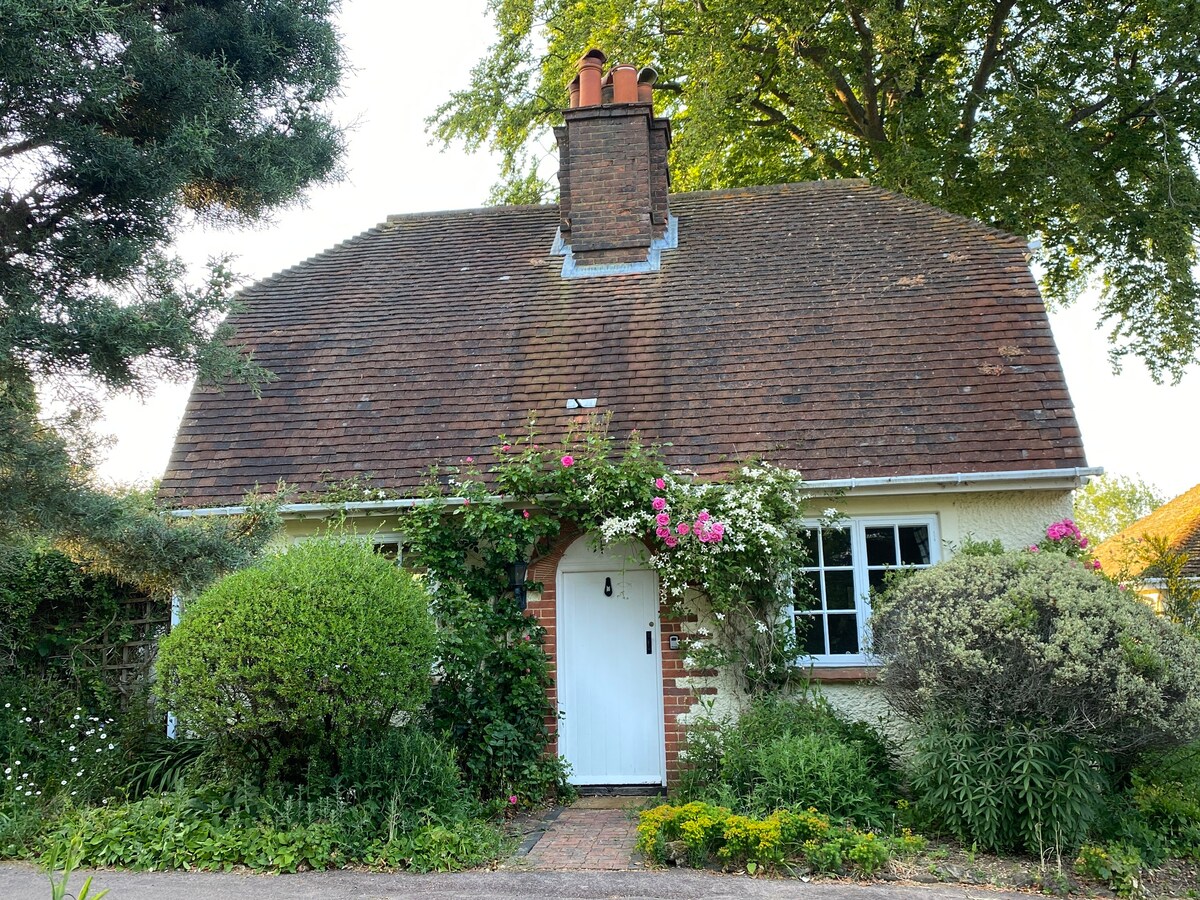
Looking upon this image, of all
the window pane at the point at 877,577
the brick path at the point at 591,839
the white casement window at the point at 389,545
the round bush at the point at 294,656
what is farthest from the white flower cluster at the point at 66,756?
the window pane at the point at 877,577

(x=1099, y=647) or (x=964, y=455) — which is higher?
(x=964, y=455)

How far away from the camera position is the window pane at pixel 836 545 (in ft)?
28.9

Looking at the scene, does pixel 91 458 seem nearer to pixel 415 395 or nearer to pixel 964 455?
pixel 415 395

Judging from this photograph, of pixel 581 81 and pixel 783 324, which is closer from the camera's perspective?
pixel 783 324

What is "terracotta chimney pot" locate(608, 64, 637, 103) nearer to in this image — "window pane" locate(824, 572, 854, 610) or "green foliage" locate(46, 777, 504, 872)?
"window pane" locate(824, 572, 854, 610)

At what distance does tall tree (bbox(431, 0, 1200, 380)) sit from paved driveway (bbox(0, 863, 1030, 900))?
474 inches

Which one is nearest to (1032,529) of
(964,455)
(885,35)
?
(964,455)

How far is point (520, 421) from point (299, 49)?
13.4 feet

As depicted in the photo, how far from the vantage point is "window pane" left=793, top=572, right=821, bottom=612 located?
858 cm

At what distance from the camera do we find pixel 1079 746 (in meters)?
6.16

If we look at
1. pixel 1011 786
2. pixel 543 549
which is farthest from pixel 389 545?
pixel 1011 786

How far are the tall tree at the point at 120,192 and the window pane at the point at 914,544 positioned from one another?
5.90 m

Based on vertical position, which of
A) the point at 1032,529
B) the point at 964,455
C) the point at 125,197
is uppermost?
the point at 125,197

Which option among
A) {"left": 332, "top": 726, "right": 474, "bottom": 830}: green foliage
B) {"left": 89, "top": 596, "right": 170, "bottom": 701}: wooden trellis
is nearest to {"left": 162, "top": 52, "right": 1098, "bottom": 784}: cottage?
{"left": 89, "top": 596, "right": 170, "bottom": 701}: wooden trellis
